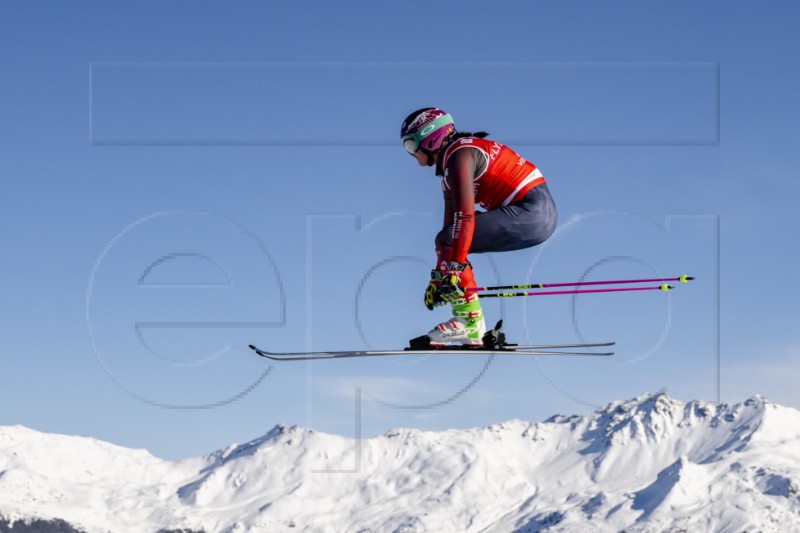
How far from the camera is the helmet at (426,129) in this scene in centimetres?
1633

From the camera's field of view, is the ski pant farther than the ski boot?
No

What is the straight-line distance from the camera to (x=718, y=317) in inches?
791

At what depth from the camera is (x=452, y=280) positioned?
17.0 meters

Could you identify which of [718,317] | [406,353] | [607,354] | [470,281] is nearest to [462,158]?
[470,281]

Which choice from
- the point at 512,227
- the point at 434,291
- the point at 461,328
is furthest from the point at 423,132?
the point at 461,328

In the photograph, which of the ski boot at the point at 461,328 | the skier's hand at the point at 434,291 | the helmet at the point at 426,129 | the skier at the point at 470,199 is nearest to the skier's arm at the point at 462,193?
the skier at the point at 470,199

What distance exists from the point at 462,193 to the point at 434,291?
1811 mm

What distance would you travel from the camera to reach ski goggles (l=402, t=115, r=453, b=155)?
16.3m

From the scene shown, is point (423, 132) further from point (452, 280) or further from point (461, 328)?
point (461, 328)

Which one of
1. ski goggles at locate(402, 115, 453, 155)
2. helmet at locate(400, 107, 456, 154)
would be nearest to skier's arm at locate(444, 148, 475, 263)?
helmet at locate(400, 107, 456, 154)

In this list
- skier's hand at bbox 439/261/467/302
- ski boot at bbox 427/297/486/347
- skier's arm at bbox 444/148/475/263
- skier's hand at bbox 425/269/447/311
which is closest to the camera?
skier's arm at bbox 444/148/475/263

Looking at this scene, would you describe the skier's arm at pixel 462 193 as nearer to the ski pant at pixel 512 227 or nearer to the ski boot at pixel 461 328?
the ski pant at pixel 512 227

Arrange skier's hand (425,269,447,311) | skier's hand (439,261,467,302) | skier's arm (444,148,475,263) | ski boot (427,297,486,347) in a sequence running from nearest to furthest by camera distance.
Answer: skier's arm (444,148,475,263)
skier's hand (439,261,467,302)
skier's hand (425,269,447,311)
ski boot (427,297,486,347)

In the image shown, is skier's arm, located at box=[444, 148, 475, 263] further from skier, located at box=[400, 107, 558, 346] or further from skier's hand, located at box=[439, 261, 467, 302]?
skier's hand, located at box=[439, 261, 467, 302]
